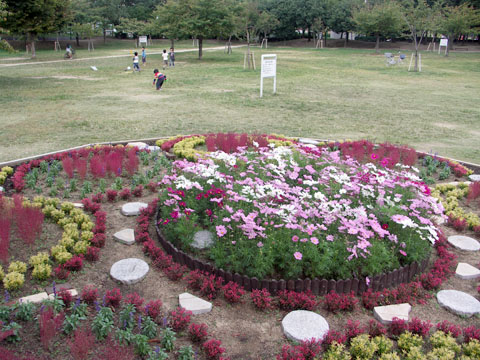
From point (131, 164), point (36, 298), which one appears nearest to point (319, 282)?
point (36, 298)

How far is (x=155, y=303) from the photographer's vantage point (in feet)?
10.6

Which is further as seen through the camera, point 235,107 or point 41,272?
point 235,107

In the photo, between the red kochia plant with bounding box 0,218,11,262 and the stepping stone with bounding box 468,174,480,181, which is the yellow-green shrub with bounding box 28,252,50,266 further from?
the stepping stone with bounding box 468,174,480,181

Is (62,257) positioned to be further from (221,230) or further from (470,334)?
(470,334)

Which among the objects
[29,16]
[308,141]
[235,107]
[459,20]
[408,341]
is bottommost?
[408,341]

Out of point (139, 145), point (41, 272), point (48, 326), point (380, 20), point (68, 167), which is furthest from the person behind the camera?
point (380, 20)

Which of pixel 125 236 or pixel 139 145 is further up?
pixel 139 145

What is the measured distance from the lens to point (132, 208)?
505cm

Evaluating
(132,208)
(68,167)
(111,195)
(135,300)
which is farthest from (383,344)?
(68,167)

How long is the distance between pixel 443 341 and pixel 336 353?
2.81 ft

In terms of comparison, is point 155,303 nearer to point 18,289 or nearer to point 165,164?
point 18,289

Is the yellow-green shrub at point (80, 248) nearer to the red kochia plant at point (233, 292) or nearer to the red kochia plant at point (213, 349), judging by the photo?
the red kochia plant at point (233, 292)

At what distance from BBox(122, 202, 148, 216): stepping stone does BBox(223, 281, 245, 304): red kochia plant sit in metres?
1.95

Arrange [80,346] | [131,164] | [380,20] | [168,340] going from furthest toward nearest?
[380,20], [131,164], [168,340], [80,346]
